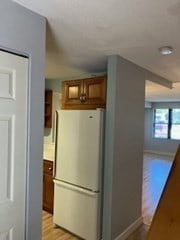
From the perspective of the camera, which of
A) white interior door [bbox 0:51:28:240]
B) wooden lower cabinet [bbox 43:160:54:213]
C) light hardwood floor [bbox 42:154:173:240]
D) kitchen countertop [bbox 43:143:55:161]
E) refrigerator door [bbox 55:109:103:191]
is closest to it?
white interior door [bbox 0:51:28:240]

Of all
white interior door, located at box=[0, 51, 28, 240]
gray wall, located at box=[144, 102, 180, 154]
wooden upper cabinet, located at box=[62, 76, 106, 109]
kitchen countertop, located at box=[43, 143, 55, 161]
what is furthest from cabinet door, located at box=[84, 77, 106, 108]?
gray wall, located at box=[144, 102, 180, 154]

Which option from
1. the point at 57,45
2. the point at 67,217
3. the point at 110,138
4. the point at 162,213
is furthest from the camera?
the point at 67,217

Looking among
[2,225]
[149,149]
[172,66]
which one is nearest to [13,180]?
[2,225]

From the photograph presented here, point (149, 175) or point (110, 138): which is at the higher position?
point (110, 138)

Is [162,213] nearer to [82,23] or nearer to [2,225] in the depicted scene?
[2,225]

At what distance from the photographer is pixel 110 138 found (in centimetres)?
264

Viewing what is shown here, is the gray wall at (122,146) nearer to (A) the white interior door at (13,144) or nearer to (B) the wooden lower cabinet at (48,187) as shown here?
(B) the wooden lower cabinet at (48,187)

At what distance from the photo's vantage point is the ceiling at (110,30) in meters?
1.47

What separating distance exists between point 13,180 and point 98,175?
1.33 meters

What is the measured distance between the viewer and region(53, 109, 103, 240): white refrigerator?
2.66 metres

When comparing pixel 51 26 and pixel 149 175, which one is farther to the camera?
pixel 149 175

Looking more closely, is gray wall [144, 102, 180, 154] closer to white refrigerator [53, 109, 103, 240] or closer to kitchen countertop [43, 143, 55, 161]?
kitchen countertop [43, 143, 55, 161]

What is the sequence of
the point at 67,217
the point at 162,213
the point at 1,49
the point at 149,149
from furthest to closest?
the point at 149,149
the point at 67,217
the point at 1,49
the point at 162,213

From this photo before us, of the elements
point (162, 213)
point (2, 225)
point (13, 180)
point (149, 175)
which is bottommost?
point (149, 175)
